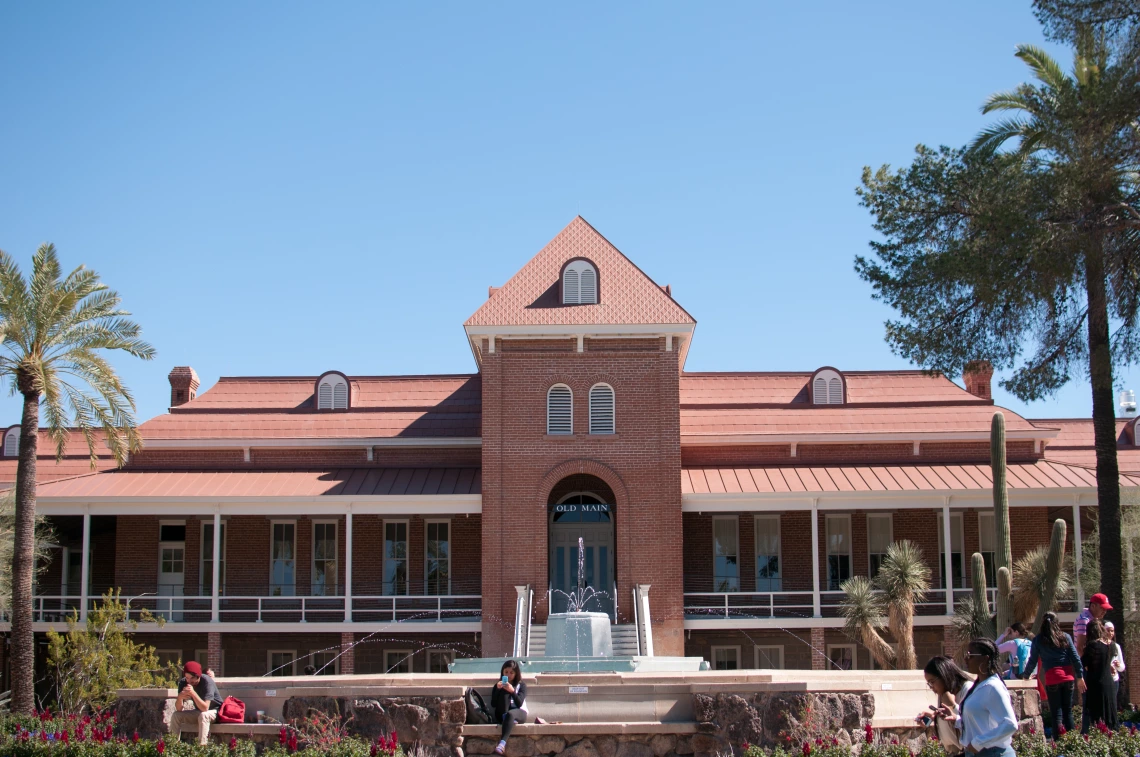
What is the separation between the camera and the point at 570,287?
3031 cm

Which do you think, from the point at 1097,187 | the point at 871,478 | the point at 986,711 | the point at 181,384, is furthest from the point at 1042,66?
the point at 181,384

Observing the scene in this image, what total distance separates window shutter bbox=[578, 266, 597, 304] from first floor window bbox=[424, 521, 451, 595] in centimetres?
684

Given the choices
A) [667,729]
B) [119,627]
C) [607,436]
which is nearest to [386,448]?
[607,436]

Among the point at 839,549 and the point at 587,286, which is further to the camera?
the point at 839,549

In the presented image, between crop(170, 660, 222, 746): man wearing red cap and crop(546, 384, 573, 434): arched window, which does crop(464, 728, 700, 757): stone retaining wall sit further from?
crop(546, 384, 573, 434): arched window

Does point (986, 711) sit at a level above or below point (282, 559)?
below

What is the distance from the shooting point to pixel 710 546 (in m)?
31.5

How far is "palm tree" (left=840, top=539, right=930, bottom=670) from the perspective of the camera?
26.8m

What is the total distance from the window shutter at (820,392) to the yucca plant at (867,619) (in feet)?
24.4

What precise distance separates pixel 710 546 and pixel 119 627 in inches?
557

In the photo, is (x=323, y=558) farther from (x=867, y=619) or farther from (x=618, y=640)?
(x=867, y=619)

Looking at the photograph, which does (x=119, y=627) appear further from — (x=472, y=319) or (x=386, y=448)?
(x=472, y=319)

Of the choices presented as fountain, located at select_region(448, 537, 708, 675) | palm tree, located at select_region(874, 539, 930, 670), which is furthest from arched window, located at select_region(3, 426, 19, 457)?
palm tree, located at select_region(874, 539, 930, 670)

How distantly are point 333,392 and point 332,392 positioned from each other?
0.09ft
